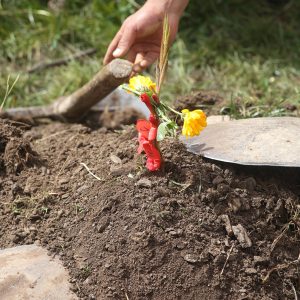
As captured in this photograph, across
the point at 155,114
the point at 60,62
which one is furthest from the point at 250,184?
the point at 60,62

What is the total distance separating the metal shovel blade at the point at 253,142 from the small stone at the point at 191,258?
15.2 inches

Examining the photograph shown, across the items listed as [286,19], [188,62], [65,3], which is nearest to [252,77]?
[188,62]

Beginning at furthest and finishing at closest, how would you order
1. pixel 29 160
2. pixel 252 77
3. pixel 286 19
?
pixel 286 19
pixel 252 77
pixel 29 160

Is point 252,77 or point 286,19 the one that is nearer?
point 252,77

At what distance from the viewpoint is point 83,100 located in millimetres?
3203

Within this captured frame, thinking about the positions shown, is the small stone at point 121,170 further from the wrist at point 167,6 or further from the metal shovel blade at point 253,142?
the wrist at point 167,6

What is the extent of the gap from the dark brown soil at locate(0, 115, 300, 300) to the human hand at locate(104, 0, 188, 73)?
707 mm

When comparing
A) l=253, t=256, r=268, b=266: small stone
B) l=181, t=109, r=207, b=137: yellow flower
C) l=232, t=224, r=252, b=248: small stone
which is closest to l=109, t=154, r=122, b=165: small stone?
l=181, t=109, r=207, b=137: yellow flower

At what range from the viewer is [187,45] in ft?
14.0

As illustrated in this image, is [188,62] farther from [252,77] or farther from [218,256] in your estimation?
[218,256]

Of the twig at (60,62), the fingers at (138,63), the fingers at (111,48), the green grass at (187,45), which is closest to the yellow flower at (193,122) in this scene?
the fingers at (138,63)

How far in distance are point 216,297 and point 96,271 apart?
401 millimetres

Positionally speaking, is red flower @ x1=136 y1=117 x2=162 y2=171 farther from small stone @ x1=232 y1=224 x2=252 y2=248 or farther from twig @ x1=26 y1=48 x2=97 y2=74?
twig @ x1=26 y1=48 x2=97 y2=74

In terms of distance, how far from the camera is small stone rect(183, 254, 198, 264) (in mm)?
2137
